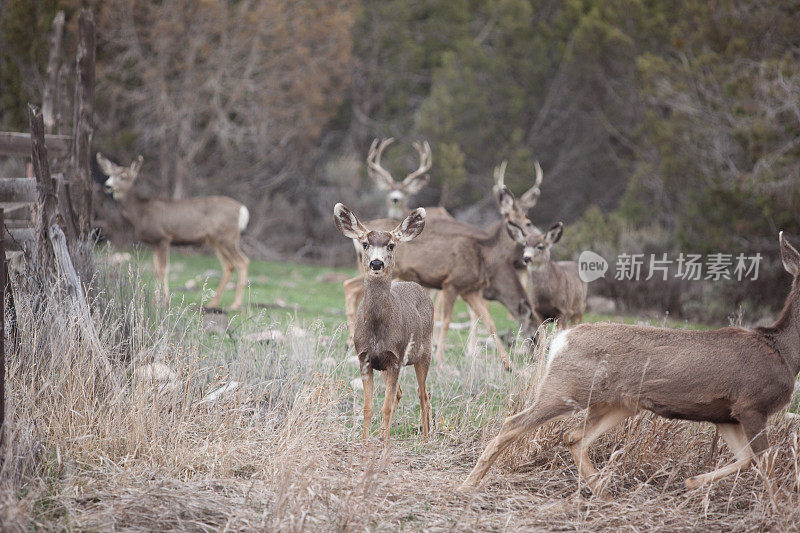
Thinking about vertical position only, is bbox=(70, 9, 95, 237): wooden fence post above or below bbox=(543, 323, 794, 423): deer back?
above

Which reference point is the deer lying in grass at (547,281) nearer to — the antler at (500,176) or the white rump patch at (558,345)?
the antler at (500,176)

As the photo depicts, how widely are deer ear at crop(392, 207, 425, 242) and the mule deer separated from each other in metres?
7.16

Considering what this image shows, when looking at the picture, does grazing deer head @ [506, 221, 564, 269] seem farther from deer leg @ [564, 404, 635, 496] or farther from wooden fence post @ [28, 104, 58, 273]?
wooden fence post @ [28, 104, 58, 273]

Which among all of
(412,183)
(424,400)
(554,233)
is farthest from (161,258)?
(424,400)

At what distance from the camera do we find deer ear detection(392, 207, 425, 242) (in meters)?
5.97

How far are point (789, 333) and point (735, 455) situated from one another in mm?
790

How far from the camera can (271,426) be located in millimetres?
5285

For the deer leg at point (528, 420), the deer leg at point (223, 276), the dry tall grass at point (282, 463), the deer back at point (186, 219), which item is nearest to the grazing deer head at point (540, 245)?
the dry tall grass at point (282, 463)

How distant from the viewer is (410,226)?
6.06m

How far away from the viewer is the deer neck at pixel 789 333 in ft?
16.0

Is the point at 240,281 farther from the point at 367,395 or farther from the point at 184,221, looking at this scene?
the point at 367,395

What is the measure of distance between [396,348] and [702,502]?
2087 mm

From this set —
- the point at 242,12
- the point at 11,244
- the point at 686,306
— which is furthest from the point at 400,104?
the point at 11,244

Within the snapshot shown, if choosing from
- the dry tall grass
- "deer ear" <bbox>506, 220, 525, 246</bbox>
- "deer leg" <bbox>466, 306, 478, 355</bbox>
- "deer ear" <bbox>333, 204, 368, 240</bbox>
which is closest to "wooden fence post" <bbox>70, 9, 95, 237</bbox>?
the dry tall grass
